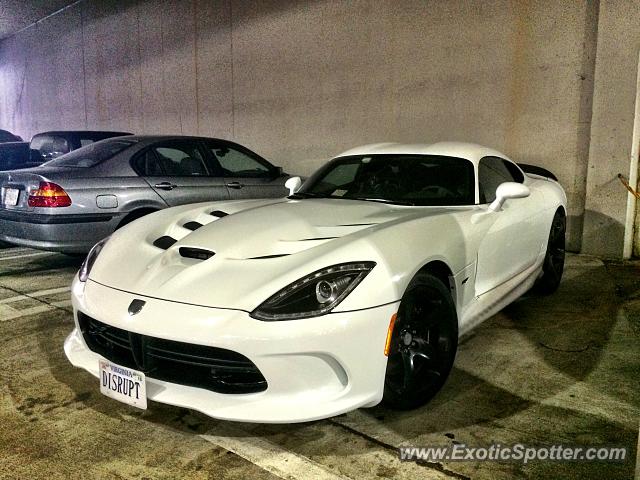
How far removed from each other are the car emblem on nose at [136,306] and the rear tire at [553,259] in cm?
325

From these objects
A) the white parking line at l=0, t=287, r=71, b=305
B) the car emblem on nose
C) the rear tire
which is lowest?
the white parking line at l=0, t=287, r=71, b=305

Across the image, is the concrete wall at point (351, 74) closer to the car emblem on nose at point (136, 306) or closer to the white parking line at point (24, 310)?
the white parking line at point (24, 310)

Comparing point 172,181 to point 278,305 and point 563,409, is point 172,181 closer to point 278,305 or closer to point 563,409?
point 278,305

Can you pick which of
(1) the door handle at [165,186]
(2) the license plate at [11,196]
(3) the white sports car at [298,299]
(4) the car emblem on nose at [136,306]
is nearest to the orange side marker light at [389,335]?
(3) the white sports car at [298,299]

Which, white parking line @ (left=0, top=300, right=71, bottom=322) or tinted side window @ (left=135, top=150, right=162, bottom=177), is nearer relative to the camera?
white parking line @ (left=0, top=300, right=71, bottom=322)

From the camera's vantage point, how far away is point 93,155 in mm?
5316

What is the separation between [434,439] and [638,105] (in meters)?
5.13

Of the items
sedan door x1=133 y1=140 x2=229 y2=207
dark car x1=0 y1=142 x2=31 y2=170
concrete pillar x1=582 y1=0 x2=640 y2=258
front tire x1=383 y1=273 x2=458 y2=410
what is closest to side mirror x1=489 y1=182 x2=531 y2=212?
front tire x1=383 y1=273 x2=458 y2=410

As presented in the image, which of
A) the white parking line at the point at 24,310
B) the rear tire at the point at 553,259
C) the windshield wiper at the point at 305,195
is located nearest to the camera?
the windshield wiper at the point at 305,195

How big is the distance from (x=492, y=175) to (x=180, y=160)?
331cm

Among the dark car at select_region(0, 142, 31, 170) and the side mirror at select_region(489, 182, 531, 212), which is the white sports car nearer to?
the side mirror at select_region(489, 182, 531, 212)

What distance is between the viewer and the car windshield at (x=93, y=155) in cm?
519

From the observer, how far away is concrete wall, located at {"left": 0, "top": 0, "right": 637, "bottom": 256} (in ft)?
20.7

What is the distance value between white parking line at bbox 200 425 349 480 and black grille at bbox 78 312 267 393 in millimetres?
314
